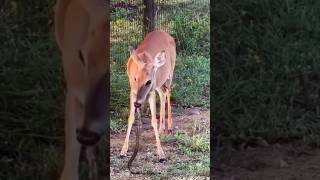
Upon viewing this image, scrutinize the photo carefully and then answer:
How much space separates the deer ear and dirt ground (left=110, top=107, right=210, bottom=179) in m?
0.19

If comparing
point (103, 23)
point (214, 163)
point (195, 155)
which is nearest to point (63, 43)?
point (103, 23)

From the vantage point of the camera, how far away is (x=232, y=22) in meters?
3.48

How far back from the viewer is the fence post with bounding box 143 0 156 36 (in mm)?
2535

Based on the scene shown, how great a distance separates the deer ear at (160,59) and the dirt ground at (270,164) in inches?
38.5

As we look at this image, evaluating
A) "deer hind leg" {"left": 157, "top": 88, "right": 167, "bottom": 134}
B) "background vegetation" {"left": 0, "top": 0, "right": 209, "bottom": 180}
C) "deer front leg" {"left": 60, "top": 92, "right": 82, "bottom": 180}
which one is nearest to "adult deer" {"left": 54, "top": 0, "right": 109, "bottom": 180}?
"deer front leg" {"left": 60, "top": 92, "right": 82, "bottom": 180}

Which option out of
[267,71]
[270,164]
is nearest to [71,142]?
[270,164]

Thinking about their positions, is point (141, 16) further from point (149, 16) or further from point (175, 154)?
point (175, 154)

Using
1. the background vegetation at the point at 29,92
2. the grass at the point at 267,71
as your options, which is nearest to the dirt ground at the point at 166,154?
the background vegetation at the point at 29,92

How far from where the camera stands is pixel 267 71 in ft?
11.9

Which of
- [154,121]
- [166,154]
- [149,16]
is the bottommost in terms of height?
[166,154]

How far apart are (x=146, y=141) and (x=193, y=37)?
1.48ft

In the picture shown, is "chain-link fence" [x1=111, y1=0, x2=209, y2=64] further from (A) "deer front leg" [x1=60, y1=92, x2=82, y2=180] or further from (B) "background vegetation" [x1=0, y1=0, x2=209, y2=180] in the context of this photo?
(B) "background vegetation" [x1=0, y1=0, x2=209, y2=180]

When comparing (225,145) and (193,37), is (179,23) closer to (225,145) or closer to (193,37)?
(193,37)

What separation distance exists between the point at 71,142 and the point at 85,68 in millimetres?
343
